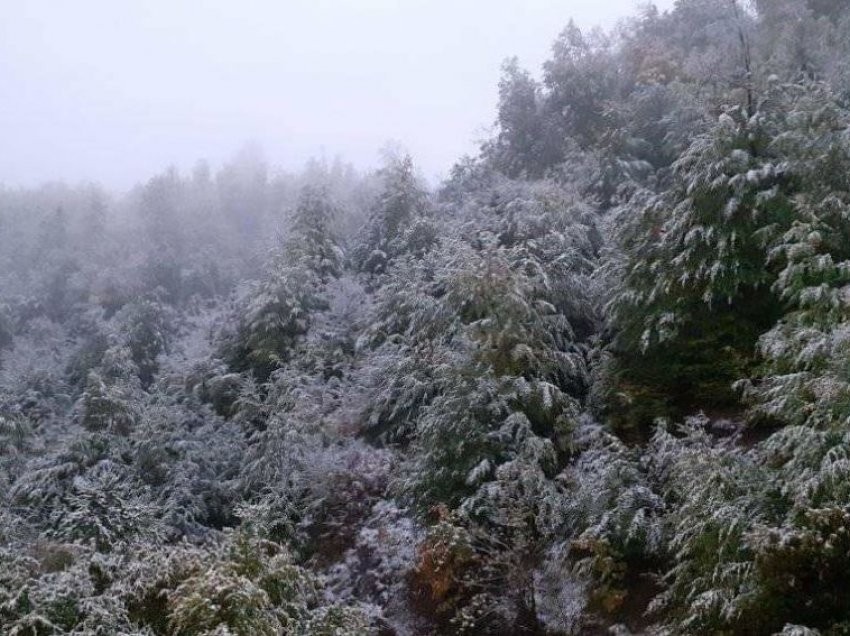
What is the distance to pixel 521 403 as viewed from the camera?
12.6 metres

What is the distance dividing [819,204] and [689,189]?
233 cm

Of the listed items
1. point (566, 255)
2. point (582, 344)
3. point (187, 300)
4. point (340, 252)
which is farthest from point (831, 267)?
point (187, 300)

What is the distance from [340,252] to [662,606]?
1590cm

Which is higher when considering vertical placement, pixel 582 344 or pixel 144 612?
pixel 582 344

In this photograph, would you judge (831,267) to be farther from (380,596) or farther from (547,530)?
(380,596)

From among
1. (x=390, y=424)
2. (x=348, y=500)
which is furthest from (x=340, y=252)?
(x=348, y=500)

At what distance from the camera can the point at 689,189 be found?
12820mm

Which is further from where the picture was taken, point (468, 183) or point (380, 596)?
point (468, 183)

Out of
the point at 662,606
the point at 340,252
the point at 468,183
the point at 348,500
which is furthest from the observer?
the point at 468,183

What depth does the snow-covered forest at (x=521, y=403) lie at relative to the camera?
8.14 metres

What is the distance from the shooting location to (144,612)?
8906 millimetres

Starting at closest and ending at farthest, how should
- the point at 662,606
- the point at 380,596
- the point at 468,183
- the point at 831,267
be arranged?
the point at 662,606 → the point at 831,267 → the point at 380,596 → the point at 468,183

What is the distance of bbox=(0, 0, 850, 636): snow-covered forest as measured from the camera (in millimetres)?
8141

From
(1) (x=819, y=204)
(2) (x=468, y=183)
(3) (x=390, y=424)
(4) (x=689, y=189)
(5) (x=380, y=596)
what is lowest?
(5) (x=380, y=596)
